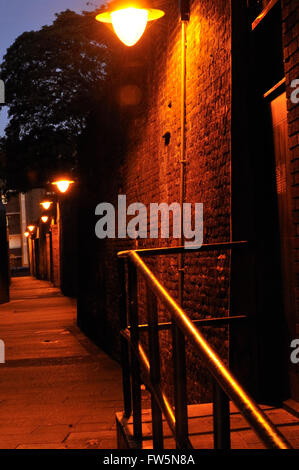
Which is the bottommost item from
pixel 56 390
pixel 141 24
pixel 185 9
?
pixel 56 390

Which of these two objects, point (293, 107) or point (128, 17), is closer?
point (293, 107)

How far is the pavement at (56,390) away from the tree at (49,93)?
1280 centimetres

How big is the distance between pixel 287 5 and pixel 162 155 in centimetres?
351

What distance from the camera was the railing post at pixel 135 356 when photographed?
11.9 ft

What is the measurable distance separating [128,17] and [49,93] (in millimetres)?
21800

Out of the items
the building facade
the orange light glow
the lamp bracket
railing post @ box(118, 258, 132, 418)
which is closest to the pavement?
the building facade

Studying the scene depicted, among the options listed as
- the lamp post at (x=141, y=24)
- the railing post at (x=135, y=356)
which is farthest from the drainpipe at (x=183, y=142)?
the railing post at (x=135, y=356)

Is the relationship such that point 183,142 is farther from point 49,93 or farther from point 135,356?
point 49,93

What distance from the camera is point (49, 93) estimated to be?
2709 cm

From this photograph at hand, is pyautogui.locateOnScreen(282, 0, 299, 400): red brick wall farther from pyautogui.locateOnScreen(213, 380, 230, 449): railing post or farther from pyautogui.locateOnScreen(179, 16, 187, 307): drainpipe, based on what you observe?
pyautogui.locateOnScreen(179, 16, 187, 307): drainpipe

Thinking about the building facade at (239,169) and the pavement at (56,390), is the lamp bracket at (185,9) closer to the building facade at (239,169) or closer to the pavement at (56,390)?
the building facade at (239,169)

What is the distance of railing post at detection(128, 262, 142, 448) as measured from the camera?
11.9 ft

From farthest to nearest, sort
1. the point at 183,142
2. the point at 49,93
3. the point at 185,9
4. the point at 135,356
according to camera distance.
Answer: the point at 49,93 → the point at 183,142 → the point at 185,9 → the point at 135,356

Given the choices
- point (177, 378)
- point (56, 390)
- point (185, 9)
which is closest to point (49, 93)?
point (56, 390)
